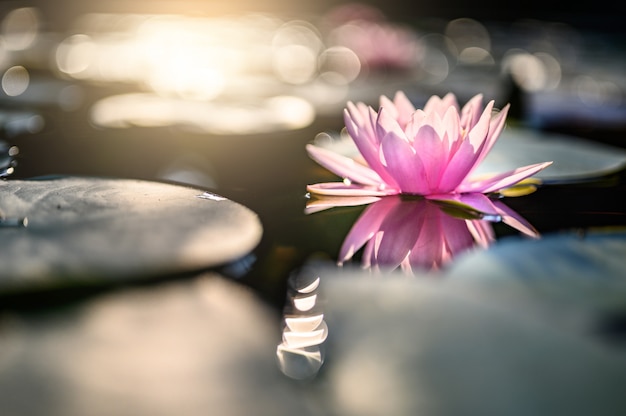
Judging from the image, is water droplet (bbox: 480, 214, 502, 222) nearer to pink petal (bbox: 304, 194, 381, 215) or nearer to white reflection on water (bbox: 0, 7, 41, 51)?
pink petal (bbox: 304, 194, 381, 215)

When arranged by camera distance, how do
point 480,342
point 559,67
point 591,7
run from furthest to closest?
point 591,7 < point 559,67 < point 480,342

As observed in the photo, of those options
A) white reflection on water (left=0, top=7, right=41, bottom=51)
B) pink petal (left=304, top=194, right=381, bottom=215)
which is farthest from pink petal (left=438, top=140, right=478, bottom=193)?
white reflection on water (left=0, top=7, right=41, bottom=51)

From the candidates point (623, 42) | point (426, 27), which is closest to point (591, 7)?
point (426, 27)

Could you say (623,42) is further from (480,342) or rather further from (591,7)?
(480,342)

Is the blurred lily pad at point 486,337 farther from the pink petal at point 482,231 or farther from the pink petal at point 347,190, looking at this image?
the pink petal at point 347,190

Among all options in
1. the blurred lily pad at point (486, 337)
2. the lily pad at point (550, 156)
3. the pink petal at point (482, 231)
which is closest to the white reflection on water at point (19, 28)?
the lily pad at point (550, 156)

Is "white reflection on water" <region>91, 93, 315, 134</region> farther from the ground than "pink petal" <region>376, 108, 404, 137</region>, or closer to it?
closer to it
